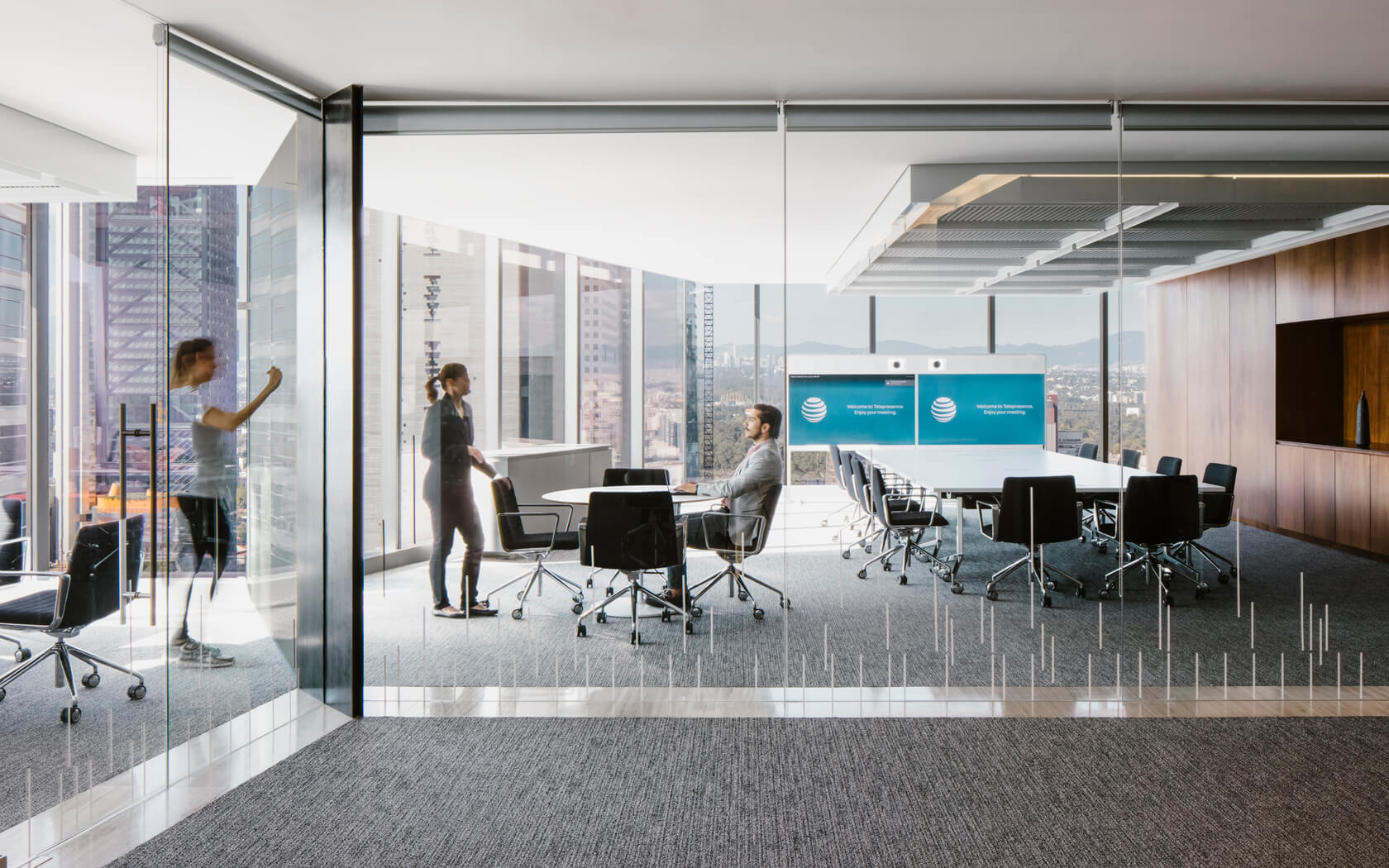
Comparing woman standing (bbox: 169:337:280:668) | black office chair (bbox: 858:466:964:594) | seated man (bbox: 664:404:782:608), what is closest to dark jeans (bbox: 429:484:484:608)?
woman standing (bbox: 169:337:280:668)

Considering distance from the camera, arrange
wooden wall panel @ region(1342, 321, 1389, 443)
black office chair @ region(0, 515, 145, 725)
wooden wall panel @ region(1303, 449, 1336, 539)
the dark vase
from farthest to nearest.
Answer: wooden wall panel @ region(1342, 321, 1389, 443)
the dark vase
wooden wall panel @ region(1303, 449, 1336, 539)
black office chair @ region(0, 515, 145, 725)

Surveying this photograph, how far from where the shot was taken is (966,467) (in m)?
5.66

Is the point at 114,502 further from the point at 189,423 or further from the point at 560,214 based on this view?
the point at 560,214

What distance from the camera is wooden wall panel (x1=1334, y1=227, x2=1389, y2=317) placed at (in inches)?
184

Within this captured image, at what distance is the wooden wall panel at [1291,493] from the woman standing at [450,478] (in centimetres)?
447

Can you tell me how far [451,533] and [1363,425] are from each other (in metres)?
7.27

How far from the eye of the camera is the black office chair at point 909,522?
193 inches

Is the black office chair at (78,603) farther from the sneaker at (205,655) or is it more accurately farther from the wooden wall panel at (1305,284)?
the wooden wall panel at (1305,284)

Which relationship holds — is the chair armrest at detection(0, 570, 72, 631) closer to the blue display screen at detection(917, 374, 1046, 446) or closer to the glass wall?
the glass wall

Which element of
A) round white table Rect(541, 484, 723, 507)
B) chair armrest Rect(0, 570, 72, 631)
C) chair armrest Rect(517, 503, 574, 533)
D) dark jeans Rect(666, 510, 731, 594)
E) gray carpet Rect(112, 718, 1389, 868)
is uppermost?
round white table Rect(541, 484, 723, 507)

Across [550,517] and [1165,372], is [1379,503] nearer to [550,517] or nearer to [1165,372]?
[1165,372]

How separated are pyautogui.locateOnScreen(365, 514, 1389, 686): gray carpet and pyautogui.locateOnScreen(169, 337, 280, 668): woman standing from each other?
2.48 feet

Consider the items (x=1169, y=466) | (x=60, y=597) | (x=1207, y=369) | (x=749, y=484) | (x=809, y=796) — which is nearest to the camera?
(x=809, y=796)

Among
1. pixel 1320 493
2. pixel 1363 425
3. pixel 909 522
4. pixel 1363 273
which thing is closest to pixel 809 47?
pixel 909 522
